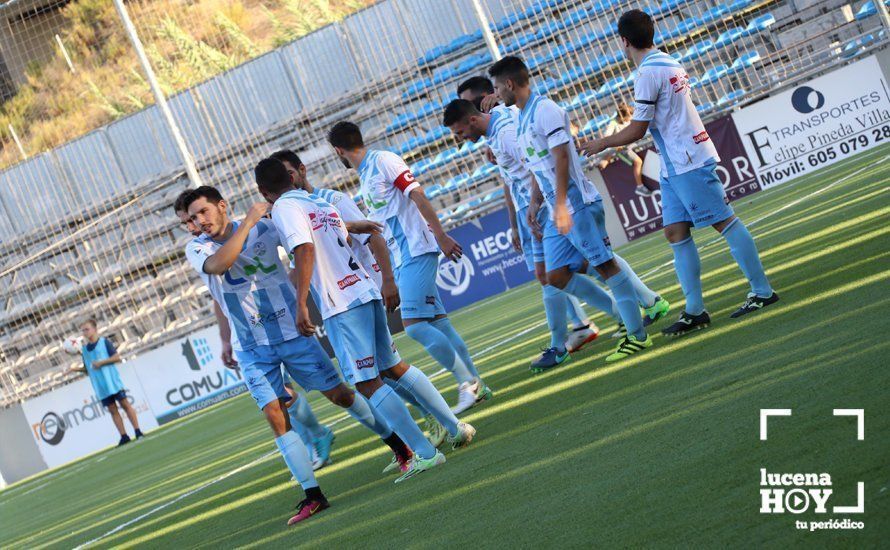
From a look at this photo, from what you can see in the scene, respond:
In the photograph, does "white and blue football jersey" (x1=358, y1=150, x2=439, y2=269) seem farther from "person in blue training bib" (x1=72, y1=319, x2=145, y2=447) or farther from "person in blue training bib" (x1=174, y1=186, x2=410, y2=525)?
"person in blue training bib" (x1=72, y1=319, x2=145, y2=447)

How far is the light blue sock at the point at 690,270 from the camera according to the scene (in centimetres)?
751

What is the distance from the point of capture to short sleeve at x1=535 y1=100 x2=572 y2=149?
754 cm

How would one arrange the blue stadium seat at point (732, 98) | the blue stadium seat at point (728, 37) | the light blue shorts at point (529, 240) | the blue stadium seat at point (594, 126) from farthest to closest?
the blue stadium seat at point (728, 37) → the blue stadium seat at point (594, 126) → the blue stadium seat at point (732, 98) → the light blue shorts at point (529, 240)

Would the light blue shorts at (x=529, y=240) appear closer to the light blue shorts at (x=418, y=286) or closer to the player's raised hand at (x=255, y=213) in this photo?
the light blue shorts at (x=418, y=286)

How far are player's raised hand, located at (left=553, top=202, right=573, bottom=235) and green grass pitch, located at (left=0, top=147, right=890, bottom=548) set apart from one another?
965mm

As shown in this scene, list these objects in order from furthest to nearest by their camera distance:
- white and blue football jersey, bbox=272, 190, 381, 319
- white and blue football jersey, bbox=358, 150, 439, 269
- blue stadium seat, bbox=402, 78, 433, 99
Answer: blue stadium seat, bbox=402, 78, 433, 99
white and blue football jersey, bbox=358, 150, 439, 269
white and blue football jersey, bbox=272, 190, 381, 319

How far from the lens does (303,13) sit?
38469 mm

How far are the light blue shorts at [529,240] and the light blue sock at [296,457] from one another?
2.73m

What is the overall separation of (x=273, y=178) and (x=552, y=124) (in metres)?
1.97

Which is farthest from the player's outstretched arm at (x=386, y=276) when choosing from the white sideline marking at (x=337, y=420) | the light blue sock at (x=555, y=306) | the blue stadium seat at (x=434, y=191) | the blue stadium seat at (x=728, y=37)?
the blue stadium seat at (x=728, y=37)

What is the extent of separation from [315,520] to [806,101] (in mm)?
16001

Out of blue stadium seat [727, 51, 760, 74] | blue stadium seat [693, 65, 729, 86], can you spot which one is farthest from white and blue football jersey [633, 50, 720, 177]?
blue stadium seat [727, 51, 760, 74]

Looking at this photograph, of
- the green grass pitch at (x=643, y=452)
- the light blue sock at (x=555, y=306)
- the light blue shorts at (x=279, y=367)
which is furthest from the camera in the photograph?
the light blue sock at (x=555, y=306)

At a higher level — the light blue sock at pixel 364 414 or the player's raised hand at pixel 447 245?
the player's raised hand at pixel 447 245
